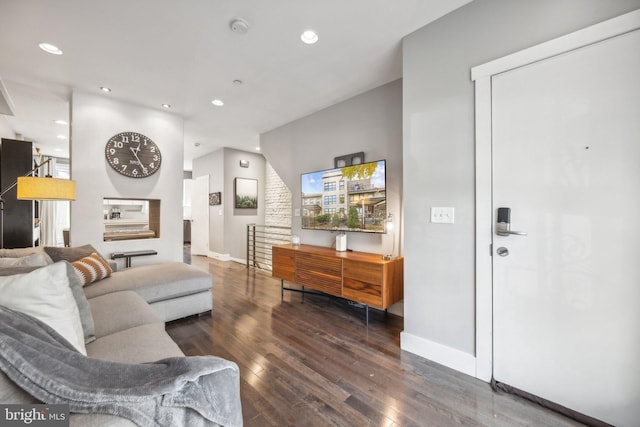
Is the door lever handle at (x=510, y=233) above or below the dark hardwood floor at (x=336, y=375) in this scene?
above

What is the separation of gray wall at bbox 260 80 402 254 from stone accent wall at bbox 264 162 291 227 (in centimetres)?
134

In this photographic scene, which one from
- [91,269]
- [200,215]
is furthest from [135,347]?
[200,215]

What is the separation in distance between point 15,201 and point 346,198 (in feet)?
16.0

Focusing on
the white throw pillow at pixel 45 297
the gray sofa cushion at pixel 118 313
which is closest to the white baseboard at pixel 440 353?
the gray sofa cushion at pixel 118 313

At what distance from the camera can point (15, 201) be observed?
3662 millimetres

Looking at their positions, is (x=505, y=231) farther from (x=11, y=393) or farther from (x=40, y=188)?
(x=40, y=188)

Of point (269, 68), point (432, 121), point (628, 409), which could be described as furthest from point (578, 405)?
point (269, 68)

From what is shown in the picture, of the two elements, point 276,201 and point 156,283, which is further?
point 276,201

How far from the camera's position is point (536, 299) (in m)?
1.59

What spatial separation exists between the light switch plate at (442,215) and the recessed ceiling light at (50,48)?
3.69 metres

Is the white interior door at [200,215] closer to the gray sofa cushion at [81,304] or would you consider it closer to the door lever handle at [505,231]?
the gray sofa cushion at [81,304]

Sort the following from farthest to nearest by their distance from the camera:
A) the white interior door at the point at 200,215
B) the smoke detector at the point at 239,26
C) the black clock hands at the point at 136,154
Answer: the white interior door at the point at 200,215, the black clock hands at the point at 136,154, the smoke detector at the point at 239,26

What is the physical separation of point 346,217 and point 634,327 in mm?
2359

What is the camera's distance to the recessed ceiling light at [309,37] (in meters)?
2.10
